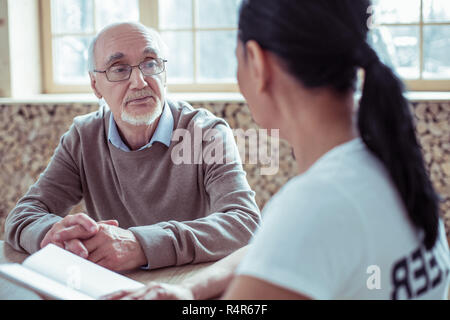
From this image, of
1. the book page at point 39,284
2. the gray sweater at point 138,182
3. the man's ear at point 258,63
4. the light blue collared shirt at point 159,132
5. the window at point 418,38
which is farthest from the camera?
the window at point 418,38

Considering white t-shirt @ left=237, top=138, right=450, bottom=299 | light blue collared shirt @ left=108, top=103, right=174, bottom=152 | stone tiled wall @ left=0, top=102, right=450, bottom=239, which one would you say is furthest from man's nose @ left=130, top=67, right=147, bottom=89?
stone tiled wall @ left=0, top=102, right=450, bottom=239

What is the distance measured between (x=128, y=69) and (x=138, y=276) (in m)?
0.80

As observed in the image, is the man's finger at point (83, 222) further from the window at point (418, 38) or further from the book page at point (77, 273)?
the window at point (418, 38)

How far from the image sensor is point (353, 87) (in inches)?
31.4

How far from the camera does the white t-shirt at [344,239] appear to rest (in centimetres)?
63

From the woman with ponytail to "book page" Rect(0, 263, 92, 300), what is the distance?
356 mm

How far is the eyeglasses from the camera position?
1733 mm

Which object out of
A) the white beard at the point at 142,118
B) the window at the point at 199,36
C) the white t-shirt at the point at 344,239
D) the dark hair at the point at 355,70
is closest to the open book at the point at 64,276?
the white t-shirt at the point at 344,239

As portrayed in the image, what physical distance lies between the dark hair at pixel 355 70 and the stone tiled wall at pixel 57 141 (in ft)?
7.83

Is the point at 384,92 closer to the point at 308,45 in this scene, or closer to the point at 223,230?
the point at 308,45

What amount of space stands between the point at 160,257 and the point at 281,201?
599mm

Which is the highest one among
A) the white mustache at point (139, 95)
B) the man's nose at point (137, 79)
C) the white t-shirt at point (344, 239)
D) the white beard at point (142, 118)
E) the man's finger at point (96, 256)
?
the man's nose at point (137, 79)

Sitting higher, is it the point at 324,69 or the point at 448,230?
the point at 324,69
